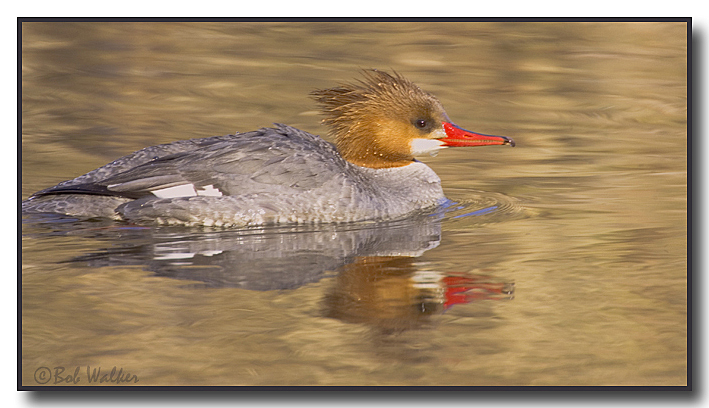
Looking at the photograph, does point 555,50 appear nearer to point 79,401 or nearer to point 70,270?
point 70,270

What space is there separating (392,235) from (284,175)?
92 centimetres

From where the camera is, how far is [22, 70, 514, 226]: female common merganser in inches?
294

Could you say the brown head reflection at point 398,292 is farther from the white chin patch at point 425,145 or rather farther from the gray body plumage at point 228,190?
the white chin patch at point 425,145

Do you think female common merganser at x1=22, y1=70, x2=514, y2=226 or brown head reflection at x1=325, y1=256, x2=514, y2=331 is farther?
female common merganser at x1=22, y1=70, x2=514, y2=226

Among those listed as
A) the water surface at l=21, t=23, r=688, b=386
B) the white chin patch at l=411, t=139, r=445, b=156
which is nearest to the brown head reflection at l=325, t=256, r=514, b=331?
the water surface at l=21, t=23, r=688, b=386

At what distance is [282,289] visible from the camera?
610 cm

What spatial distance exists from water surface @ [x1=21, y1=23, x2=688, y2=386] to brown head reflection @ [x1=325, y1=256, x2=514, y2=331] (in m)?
0.02

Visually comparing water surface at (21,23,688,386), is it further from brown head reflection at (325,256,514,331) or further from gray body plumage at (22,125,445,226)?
gray body plumage at (22,125,445,226)

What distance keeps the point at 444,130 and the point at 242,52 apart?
153 inches

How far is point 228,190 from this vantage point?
7496mm
